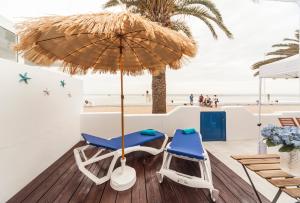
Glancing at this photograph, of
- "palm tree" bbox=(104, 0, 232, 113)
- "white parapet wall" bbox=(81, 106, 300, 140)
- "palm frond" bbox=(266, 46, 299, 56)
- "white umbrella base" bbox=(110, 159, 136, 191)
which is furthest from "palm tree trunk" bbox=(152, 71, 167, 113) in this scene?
"palm frond" bbox=(266, 46, 299, 56)

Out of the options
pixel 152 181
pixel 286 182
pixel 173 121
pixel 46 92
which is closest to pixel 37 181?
pixel 46 92

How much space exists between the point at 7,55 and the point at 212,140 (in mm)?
6675

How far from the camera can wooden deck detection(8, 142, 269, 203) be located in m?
2.59

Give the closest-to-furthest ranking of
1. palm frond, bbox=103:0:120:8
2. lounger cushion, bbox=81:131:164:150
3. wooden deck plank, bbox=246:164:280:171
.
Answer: wooden deck plank, bbox=246:164:280:171
lounger cushion, bbox=81:131:164:150
palm frond, bbox=103:0:120:8

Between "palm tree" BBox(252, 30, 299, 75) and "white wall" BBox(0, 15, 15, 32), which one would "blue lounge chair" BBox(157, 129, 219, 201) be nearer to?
"white wall" BBox(0, 15, 15, 32)

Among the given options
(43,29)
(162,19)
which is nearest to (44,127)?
(43,29)

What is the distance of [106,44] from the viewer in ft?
10.9

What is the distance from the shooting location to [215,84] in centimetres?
3297

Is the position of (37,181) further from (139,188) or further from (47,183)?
(139,188)

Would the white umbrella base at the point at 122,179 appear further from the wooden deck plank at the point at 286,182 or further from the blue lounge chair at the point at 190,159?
the wooden deck plank at the point at 286,182

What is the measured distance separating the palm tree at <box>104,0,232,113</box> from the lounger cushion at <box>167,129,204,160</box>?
3009 mm

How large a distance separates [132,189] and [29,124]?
2188mm

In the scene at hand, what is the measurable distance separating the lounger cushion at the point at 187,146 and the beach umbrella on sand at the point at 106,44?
91cm

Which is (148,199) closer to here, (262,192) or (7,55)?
(262,192)
